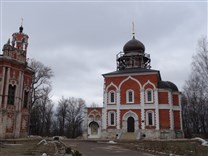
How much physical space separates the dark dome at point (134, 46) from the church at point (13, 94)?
759 inches

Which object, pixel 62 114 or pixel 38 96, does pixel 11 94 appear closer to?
pixel 38 96

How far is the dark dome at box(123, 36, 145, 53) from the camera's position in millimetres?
40188

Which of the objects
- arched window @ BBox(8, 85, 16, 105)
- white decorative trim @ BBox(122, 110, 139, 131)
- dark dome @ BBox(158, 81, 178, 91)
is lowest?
white decorative trim @ BBox(122, 110, 139, 131)

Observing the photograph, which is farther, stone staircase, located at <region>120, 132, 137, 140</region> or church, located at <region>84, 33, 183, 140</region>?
church, located at <region>84, 33, 183, 140</region>

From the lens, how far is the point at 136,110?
3384 centimetres

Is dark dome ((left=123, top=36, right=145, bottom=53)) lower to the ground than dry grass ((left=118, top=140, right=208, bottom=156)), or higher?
higher

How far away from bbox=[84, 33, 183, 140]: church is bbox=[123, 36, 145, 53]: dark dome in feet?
Answer: 20.4

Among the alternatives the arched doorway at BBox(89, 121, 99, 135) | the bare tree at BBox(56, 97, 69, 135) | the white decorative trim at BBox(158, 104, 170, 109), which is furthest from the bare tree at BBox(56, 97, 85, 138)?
the white decorative trim at BBox(158, 104, 170, 109)

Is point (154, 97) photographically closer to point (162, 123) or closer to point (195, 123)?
point (162, 123)

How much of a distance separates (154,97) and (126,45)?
12.1 meters

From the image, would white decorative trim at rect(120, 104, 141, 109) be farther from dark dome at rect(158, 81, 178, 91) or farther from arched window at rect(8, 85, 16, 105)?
arched window at rect(8, 85, 16, 105)

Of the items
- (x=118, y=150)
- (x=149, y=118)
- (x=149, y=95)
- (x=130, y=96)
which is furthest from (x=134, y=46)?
(x=118, y=150)

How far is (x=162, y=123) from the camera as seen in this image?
32.6m

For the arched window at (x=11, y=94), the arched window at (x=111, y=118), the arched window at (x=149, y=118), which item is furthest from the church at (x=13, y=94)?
the arched window at (x=149, y=118)
